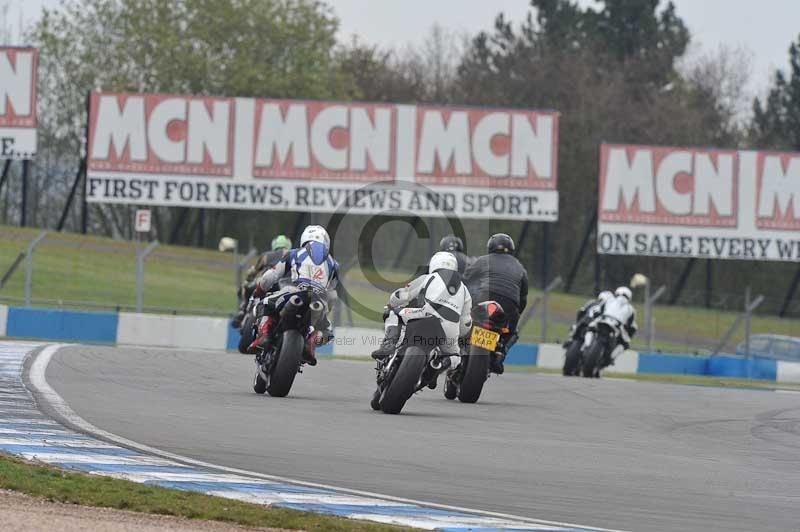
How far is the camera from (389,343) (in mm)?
13586

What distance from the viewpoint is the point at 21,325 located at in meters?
26.2

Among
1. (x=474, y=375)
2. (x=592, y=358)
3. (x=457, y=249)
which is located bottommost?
(x=592, y=358)

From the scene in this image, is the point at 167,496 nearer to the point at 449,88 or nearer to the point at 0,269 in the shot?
the point at 0,269

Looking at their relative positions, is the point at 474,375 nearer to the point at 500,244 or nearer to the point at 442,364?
the point at 500,244

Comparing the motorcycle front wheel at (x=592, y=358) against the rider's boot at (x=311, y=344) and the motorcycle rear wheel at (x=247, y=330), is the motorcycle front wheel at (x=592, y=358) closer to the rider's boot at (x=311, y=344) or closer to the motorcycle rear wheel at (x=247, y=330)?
the motorcycle rear wheel at (x=247, y=330)

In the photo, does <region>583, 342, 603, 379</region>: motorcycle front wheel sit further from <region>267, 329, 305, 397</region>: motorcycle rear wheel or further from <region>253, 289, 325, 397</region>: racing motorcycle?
<region>253, 289, 325, 397</region>: racing motorcycle

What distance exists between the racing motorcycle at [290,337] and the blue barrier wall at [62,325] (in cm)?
1282

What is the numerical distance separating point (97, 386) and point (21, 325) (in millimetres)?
12652

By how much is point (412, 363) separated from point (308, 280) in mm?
1418

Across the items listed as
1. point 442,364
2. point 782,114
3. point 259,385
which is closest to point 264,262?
point 259,385

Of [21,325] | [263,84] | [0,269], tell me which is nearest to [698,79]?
[263,84]

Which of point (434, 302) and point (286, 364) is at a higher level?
point (434, 302)

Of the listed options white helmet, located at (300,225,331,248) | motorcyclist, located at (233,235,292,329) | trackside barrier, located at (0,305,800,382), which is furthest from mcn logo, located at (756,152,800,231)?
white helmet, located at (300,225,331,248)

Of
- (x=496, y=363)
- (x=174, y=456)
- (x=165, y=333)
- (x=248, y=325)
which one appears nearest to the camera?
(x=174, y=456)
